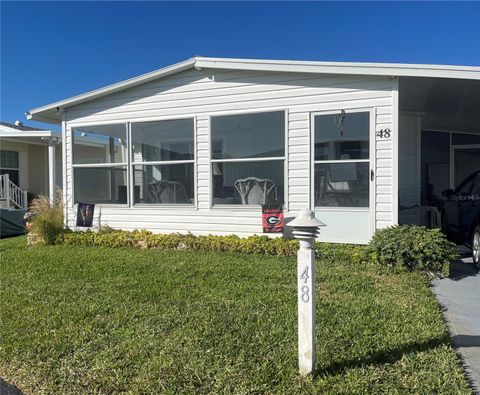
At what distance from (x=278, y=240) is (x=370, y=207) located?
5.51ft

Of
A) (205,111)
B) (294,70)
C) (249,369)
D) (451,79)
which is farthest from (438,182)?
(249,369)

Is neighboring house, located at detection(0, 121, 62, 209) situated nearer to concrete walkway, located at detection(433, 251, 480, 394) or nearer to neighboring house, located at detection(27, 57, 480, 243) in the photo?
neighboring house, located at detection(27, 57, 480, 243)

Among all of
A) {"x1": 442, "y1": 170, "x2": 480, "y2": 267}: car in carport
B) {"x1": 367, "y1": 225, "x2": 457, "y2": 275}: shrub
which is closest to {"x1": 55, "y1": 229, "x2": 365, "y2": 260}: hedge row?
{"x1": 367, "y1": 225, "x2": 457, "y2": 275}: shrub

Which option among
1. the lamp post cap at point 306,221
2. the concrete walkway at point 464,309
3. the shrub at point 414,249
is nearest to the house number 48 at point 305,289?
the lamp post cap at point 306,221

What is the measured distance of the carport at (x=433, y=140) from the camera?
24.2ft

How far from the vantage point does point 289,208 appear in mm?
7383

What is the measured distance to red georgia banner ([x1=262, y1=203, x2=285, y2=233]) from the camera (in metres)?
7.35

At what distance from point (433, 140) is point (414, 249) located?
6796mm

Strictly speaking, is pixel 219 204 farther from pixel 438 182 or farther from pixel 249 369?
pixel 438 182

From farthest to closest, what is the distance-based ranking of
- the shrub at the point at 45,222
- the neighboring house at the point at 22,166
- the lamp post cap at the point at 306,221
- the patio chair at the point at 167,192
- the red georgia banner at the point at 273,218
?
the neighboring house at the point at 22,166 → the shrub at the point at 45,222 → the patio chair at the point at 167,192 → the red georgia banner at the point at 273,218 → the lamp post cap at the point at 306,221

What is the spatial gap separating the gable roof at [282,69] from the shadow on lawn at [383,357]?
4.44 metres

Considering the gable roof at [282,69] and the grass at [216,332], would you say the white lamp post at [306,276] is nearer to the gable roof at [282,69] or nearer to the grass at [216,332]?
the grass at [216,332]

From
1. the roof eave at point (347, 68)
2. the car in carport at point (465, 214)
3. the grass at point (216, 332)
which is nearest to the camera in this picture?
the grass at point (216, 332)

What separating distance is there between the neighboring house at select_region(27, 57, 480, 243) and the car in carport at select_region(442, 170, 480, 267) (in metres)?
0.98
